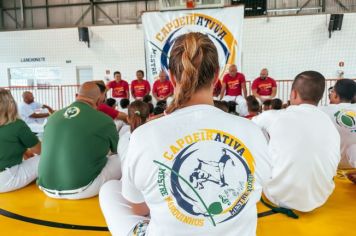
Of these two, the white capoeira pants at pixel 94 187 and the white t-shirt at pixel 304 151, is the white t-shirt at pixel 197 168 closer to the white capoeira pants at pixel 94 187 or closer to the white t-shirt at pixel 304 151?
the white t-shirt at pixel 304 151

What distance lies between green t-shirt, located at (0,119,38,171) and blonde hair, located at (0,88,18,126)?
1.6 inches

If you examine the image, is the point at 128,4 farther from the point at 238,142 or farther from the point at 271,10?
the point at 238,142

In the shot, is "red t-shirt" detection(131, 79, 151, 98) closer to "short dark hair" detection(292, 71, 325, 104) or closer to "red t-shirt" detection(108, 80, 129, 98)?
"red t-shirt" detection(108, 80, 129, 98)

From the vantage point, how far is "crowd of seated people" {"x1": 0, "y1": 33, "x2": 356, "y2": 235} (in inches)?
47.5

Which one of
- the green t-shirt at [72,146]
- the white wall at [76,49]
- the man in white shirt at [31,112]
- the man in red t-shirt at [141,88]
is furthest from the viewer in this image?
the white wall at [76,49]

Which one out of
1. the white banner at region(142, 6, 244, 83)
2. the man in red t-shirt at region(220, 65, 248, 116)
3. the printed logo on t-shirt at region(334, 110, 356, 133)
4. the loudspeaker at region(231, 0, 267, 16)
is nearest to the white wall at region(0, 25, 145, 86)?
the white banner at region(142, 6, 244, 83)

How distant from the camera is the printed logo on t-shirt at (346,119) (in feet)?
10.1

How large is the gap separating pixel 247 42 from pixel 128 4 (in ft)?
20.5

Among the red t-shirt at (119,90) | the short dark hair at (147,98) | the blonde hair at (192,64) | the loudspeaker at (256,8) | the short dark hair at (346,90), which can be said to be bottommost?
the short dark hair at (147,98)

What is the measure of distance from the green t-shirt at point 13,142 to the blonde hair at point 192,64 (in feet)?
7.41

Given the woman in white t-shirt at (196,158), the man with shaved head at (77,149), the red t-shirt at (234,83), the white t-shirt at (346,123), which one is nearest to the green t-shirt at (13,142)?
the man with shaved head at (77,149)

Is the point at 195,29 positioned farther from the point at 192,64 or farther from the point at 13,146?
the point at 192,64

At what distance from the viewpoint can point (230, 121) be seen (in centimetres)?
123

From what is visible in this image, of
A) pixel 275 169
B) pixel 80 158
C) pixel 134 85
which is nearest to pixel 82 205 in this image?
pixel 80 158
